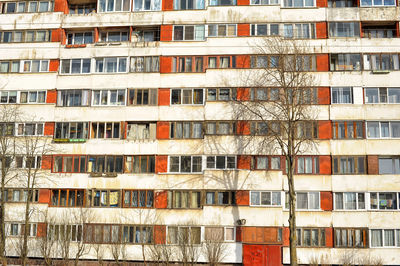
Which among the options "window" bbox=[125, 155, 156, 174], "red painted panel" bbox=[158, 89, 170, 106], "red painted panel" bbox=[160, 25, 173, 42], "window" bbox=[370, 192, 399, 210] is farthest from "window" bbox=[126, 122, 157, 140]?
"window" bbox=[370, 192, 399, 210]

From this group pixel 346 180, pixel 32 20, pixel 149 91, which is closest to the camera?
pixel 346 180

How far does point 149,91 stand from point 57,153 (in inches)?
408

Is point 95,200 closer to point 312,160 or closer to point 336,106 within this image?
point 312,160

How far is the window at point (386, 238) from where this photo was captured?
3462cm

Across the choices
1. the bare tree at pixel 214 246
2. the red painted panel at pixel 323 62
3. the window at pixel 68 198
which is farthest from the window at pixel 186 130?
the red painted panel at pixel 323 62

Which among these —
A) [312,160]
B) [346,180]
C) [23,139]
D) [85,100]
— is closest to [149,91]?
[85,100]

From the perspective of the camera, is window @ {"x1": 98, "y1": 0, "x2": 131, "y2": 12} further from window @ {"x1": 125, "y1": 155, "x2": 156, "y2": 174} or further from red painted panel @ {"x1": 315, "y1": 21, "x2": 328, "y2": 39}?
red painted panel @ {"x1": 315, "y1": 21, "x2": 328, "y2": 39}

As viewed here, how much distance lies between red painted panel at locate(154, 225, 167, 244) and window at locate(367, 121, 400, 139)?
20025 mm

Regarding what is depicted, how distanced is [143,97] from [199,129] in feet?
19.9

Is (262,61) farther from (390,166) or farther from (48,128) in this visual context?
(48,128)

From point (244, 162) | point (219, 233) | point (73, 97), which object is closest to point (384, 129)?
point (244, 162)

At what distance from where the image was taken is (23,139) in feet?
127

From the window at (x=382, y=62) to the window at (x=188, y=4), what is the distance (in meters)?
16.2

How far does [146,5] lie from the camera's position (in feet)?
131
